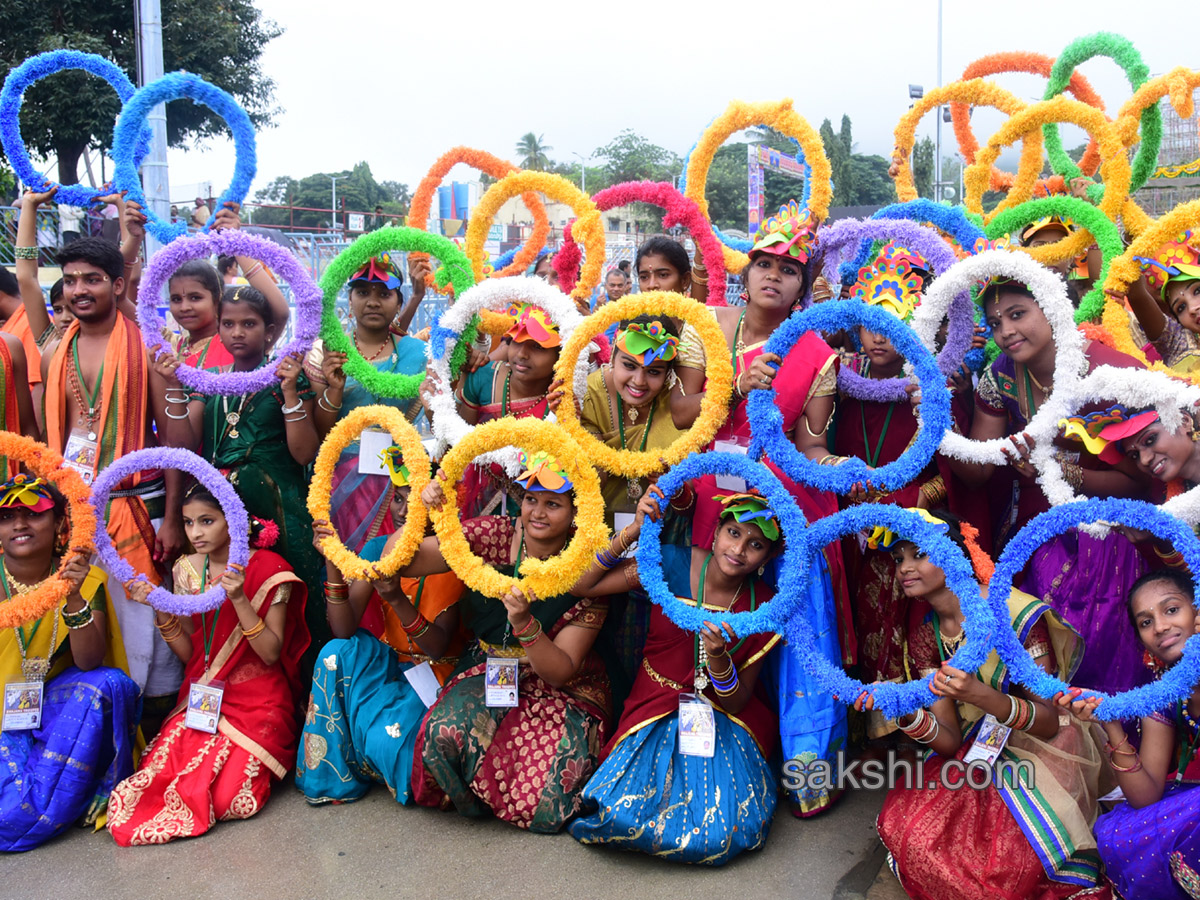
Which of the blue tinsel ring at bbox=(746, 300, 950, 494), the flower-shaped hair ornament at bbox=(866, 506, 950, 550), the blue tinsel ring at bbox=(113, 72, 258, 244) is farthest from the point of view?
the blue tinsel ring at bbox=(113, 72, 258, 244)

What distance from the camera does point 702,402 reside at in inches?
158

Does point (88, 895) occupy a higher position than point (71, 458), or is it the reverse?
point (71, 458)

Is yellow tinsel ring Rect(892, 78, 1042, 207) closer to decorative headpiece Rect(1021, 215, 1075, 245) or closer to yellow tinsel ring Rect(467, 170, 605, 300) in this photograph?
decorative headpiece Rect(1021, 215, 1075, 245)

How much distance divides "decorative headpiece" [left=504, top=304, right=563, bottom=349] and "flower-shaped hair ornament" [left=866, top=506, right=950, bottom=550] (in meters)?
1.72

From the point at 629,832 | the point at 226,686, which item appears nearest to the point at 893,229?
the point at 629,832

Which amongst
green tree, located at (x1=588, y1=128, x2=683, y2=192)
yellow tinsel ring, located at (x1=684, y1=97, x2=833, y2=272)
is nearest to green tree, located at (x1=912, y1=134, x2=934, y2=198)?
green tree, located at (x1=588, y1=128, x2=683, y2=192)

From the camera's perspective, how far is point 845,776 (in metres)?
4.14

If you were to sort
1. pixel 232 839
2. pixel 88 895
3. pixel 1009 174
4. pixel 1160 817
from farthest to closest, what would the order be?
pixel 1009 174 < pixel 232 839 < pixel 88 895 < pixel 1160 817

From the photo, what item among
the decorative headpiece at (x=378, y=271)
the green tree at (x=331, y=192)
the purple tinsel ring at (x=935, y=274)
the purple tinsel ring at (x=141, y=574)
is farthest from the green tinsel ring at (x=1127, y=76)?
the green tree at (x=331, y=192)

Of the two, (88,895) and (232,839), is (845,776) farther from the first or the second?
(88,895)

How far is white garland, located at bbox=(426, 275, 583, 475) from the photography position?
171 inches

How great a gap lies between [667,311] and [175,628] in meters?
2.70

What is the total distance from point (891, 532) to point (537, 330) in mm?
1860

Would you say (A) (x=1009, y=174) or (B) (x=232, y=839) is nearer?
(B) (x=232, y=839)
